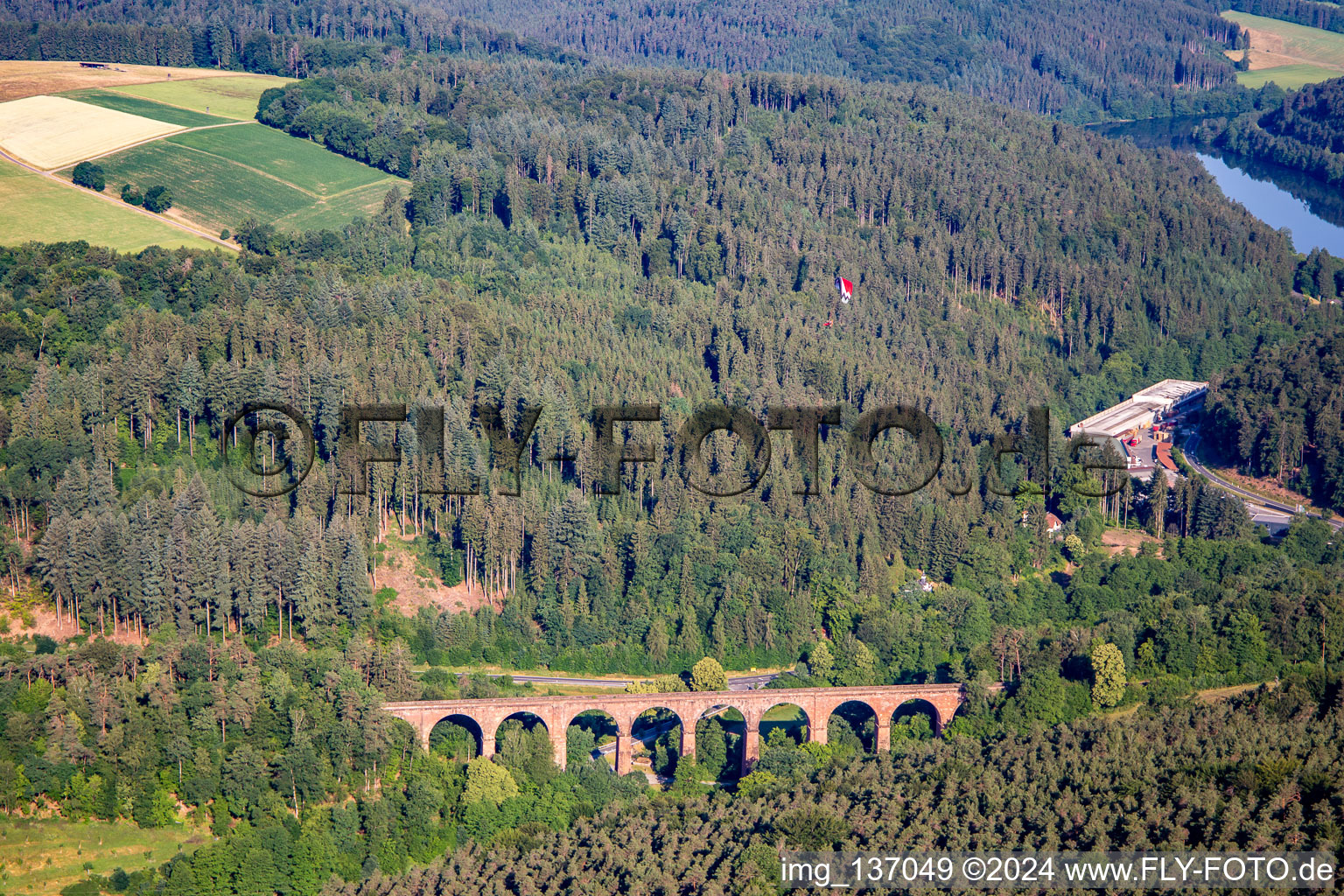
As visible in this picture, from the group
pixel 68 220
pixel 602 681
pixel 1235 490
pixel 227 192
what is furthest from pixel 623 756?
pixel 227 192

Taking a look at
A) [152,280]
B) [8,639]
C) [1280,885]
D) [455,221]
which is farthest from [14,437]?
[1280,885]

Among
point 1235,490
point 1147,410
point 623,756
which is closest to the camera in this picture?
point 623,756

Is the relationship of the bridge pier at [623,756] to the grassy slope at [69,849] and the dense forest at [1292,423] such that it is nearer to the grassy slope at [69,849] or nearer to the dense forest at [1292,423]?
the grassy slope at [69,849]

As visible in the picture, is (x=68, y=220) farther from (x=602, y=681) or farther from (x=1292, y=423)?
(x=1292, y=423)

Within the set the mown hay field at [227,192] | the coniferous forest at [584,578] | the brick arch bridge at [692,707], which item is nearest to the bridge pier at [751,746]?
the brick arch bridge at [692,707]

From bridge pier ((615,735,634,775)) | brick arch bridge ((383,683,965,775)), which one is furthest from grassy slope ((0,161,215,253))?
bridge pier ((615,735,634,775))

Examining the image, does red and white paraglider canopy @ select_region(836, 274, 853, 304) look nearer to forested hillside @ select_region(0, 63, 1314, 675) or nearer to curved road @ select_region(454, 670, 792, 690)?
forested hillside @ select_region(0, 63, 1314, 675)
